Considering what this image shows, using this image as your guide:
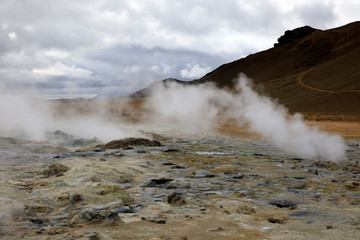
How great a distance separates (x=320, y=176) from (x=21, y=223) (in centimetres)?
802

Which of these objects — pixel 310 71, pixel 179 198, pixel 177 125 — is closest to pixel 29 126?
pixel 177 125

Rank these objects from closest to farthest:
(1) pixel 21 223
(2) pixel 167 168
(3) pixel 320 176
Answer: (1) pixel 21 223
(3) pixel 320 176
(2) pixel 167 168

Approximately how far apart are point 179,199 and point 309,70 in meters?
68.4

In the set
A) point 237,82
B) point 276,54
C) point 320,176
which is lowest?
point 320,176

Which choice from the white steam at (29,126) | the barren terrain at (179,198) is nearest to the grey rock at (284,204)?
the barren terrain at (179,198)

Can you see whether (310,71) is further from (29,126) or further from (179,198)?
(179,198)

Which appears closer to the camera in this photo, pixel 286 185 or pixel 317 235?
pixel 317 235

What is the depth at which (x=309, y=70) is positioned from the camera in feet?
225

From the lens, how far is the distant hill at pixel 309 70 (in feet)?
155

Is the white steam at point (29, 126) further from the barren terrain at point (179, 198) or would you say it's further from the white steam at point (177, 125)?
the barren terrain at point (179, 198)

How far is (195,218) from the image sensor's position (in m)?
5.64

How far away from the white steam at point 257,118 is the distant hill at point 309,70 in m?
9.38

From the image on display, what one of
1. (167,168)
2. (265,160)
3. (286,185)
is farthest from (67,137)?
(286,185)

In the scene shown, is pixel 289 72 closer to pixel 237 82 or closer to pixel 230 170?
pixel 237 82
